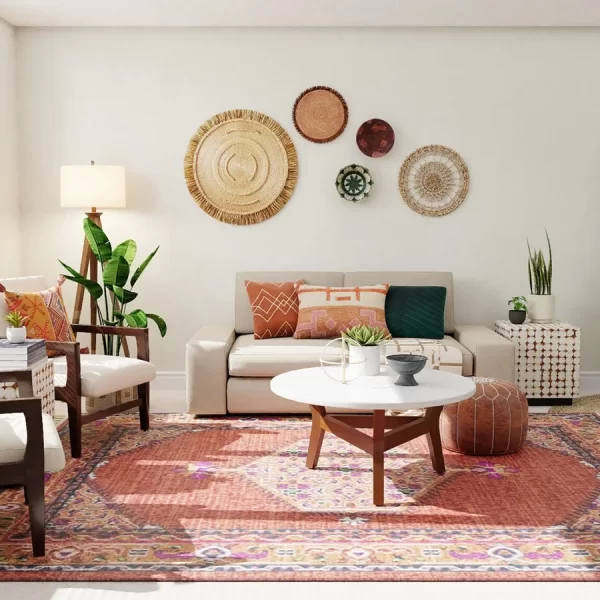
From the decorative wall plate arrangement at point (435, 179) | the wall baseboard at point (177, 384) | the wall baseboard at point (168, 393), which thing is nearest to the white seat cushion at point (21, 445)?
the wall baseboard at point (168, 393)

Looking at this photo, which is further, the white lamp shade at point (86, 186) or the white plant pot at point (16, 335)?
the white lamp shade at point (86, 186)

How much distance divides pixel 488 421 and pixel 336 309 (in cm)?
144

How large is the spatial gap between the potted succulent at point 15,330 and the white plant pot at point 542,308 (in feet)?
10.8

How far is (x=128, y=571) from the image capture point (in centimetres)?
262

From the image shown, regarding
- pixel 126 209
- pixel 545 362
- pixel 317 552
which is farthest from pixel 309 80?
pixel 317 552

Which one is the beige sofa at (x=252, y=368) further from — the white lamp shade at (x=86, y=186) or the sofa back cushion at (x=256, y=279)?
the white lamp shade at (x=86, y=186)

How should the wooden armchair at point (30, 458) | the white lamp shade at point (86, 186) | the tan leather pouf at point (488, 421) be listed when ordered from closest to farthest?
the wooden armchair at point (30, 458)
the tan leather pouf at point (488, 421)
the white lamp shade at point (86, 186)

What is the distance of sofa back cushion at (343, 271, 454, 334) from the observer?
531 centimetres

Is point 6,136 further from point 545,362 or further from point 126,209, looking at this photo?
point 545,362

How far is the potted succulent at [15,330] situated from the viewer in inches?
146

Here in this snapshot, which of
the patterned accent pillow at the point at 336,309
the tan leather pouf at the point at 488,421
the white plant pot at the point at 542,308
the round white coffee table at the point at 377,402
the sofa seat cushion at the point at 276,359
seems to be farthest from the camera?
the white plant pot at the point at 542,308

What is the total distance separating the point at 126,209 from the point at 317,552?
3470 millimetres

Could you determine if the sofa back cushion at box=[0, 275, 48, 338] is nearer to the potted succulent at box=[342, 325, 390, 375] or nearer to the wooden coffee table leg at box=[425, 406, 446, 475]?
the potted succulent at box=[342, 325, 390, 375]

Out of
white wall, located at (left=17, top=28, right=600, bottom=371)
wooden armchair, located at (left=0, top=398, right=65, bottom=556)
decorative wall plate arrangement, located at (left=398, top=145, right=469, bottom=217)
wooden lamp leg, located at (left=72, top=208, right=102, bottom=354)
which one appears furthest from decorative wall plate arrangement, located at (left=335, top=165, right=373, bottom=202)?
wooden armchair, located at (left=0, top=398, right=65, bottom=556)
